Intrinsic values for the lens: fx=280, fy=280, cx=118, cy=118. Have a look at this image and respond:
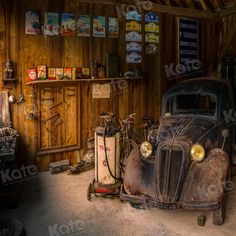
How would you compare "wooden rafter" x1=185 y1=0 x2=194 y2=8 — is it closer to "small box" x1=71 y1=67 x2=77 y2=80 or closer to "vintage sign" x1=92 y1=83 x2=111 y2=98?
"vintage sign" x1=92 y1=83 x2=111 y2=98

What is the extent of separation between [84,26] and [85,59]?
0.59m

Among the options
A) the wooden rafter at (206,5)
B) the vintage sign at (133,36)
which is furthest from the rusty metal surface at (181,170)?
the wooden rafter at (206,5)

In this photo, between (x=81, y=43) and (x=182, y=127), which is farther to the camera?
(x=81, y=43)

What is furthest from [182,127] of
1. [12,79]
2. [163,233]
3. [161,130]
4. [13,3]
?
[13,3]

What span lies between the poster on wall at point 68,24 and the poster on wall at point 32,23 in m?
0.43

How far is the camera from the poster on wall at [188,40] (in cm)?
636

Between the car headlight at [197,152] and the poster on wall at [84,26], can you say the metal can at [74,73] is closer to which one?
the poster on wall at [84,26]

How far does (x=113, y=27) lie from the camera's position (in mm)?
5418

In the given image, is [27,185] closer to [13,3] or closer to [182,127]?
[182,127]

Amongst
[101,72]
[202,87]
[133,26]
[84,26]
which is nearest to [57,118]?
[101,72]

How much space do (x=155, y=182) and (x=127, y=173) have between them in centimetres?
40

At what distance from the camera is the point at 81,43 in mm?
5137

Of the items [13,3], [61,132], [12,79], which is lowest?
[61,132]

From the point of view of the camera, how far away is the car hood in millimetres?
3479
